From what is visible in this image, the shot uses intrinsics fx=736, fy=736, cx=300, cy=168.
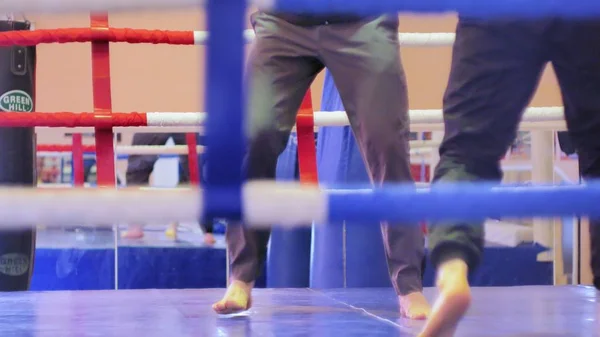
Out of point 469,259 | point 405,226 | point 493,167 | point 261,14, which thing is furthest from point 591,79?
point 261,14

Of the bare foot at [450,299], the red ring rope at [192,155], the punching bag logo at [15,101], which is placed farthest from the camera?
the red ring rope at [192,155]

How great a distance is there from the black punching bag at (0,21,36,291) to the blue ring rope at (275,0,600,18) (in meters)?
1.33

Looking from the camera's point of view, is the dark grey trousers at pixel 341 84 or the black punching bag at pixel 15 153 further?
the black punching bag at pixel 15 153

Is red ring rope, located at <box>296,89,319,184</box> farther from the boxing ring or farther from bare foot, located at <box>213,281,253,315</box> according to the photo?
bare foot, located at <box>213,281,253,315</box>

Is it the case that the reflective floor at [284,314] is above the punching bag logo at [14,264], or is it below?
below

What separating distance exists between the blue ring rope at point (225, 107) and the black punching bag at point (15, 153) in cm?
128

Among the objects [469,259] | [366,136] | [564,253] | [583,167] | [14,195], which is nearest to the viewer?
[14,195]

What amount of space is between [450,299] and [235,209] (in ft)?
1.15

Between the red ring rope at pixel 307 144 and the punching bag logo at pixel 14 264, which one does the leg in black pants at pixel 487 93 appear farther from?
the punching bag logo at pixel 14 264

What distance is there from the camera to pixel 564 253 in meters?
2.63

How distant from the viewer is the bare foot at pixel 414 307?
3.87ft

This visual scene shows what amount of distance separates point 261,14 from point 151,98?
312cm

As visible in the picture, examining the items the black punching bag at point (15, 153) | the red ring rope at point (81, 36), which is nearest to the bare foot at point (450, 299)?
the red ring rope at point (81, 36)

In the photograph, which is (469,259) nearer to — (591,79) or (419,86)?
(591,79)
